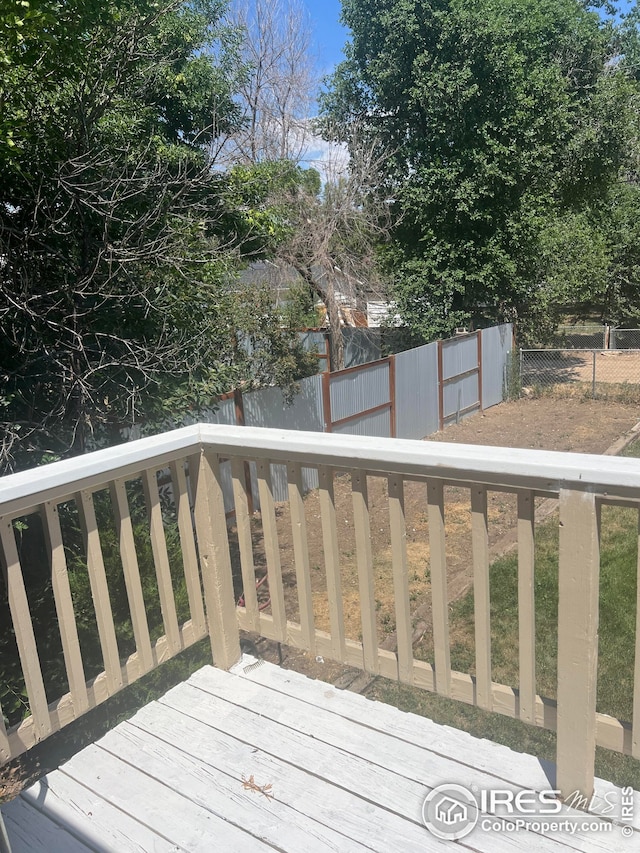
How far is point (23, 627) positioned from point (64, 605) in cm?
14

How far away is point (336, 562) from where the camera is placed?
2.05 m

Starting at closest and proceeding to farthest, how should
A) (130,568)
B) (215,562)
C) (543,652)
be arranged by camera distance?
(130,568) → (215,562) → (543,652)

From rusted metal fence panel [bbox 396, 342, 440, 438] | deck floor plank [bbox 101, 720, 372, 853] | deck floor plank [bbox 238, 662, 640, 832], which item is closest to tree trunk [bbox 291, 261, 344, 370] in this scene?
rusted metal fence panel [bbox 396, 342, 440, 438]

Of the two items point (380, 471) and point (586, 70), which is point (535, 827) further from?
point (586, 70)

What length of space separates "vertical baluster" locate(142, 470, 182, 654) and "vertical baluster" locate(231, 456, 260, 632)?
0.84ft

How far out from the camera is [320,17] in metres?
12.5

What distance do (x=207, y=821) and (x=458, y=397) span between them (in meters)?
11.3

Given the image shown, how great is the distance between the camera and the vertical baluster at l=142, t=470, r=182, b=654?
210cm

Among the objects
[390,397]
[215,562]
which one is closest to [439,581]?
[215,562]

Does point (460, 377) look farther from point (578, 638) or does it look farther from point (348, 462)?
point (578, 638)

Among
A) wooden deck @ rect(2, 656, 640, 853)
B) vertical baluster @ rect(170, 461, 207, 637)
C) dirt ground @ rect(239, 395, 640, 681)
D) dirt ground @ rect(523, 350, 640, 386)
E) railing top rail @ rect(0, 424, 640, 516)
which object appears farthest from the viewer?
dirt ground @ rect(523, 350, 640, 386)

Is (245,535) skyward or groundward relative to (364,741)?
skyward

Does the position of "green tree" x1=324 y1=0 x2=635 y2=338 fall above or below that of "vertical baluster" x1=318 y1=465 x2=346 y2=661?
above

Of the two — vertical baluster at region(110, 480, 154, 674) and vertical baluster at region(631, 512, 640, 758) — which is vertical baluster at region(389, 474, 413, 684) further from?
vertical baluster at region(110, 480, 154, 674)
